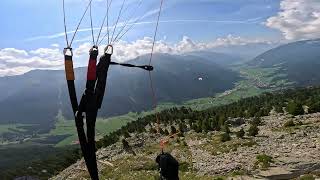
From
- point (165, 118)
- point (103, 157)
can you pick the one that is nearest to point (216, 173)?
point (103, 157)

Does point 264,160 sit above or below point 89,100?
below

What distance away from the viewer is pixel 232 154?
44.9m

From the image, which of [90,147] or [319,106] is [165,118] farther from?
[90,147]

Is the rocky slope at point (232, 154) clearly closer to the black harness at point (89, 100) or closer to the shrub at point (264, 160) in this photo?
the shrub at point (264, 160)

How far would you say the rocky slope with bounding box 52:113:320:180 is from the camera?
35406mm

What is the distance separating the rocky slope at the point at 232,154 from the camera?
116 feet

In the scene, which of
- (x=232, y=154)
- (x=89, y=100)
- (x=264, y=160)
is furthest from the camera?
(x=232, y=154)

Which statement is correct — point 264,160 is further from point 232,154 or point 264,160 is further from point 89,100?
point 89,100

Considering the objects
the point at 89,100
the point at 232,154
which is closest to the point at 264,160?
the point at 232,154

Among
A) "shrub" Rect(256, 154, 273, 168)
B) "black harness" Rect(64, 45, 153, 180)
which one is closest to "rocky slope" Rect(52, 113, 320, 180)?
"shrub" Rect(256, 154, 273, 168)

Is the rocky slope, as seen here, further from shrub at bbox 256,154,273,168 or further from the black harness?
the black harness

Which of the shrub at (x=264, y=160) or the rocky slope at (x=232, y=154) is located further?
the shrub at (x=264, y=160)

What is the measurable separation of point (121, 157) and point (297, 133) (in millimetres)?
22924

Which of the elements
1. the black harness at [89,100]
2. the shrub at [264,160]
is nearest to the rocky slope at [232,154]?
the shrub at [264,160]
